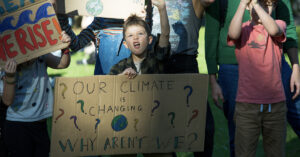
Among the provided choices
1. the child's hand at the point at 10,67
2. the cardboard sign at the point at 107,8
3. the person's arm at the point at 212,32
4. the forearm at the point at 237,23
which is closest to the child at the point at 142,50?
the cardboard sign at the point at 107,8

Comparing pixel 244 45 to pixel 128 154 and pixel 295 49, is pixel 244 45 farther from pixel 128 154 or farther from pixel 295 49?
pixel 128 154

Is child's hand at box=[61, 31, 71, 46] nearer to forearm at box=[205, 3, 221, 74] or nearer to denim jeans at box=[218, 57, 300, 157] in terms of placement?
forearm at box=[205, 3, 221, 74]

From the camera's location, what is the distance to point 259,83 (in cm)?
280

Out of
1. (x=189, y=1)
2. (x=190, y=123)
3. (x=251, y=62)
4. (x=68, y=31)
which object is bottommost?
(x=190, y=123)

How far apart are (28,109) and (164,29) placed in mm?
1110

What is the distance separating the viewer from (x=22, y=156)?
299 cm

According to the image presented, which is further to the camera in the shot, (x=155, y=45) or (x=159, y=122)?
(x=155, y=45)

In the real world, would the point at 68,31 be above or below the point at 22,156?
above

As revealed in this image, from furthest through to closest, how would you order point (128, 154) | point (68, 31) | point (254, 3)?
point (68, 31)
point (128, 154)
point (254, 3)

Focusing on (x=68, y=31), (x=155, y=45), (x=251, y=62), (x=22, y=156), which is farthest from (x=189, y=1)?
(x=22, y=156)

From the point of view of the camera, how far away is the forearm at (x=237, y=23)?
2.74 m

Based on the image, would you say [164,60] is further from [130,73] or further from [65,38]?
[65,38]

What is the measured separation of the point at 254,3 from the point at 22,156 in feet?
6.28

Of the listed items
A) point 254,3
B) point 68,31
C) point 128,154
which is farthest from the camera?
point 68,31
